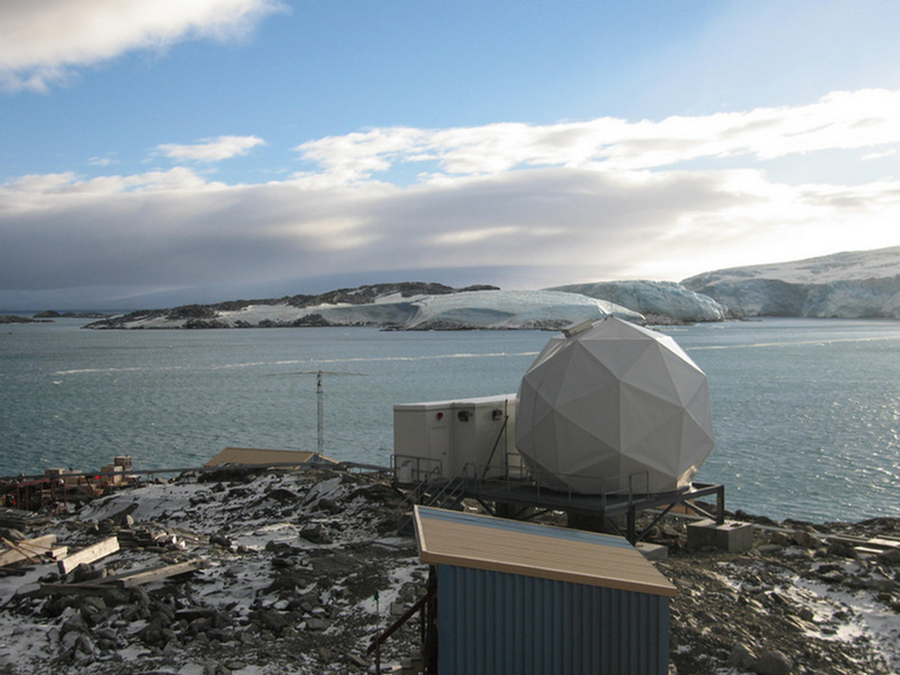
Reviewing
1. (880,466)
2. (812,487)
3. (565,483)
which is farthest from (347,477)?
(880,466)

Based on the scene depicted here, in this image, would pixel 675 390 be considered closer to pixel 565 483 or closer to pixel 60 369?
pixel 565 483

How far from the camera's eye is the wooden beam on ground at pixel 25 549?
1131cm

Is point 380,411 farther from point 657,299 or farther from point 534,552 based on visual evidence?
point 657,299

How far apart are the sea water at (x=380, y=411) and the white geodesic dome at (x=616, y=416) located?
846cm

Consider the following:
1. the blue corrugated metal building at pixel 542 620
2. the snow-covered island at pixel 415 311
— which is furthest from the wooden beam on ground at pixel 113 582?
the snow-covered island at pixel 415 311

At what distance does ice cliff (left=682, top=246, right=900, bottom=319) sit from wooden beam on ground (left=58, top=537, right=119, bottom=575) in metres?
165

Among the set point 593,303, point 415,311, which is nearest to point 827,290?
point 593,303

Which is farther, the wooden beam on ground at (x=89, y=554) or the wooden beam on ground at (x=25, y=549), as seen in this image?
the wooden beam on ground at (x=25, y=549)

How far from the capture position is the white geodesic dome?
1420cm

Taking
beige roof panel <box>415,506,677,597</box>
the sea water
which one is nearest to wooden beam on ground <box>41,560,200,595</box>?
beige roof panel <box>415,506,677,597</box>

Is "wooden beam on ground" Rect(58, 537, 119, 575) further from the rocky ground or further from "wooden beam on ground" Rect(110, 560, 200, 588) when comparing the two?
"wooden beam on ground" Rect(110, 560, 200, 588)

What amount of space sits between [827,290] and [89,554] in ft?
558

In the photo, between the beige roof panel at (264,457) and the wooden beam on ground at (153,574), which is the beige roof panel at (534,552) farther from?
the beige roof panel at (264,457)

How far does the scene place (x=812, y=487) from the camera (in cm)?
2441
